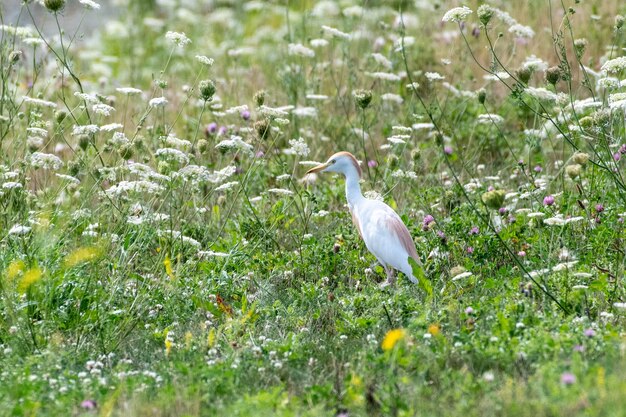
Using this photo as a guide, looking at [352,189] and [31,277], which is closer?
[31,277]

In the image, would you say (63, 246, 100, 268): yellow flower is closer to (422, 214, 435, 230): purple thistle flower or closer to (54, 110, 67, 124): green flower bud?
(54, 110, 67, 124): green flower bud

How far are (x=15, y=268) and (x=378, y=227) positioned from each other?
1.79m

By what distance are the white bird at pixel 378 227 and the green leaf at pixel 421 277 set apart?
2.1 inches

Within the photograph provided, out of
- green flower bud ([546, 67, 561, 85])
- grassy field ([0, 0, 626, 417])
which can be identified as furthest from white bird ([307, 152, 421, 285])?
green flower bud ([546, 67, 561, 85])

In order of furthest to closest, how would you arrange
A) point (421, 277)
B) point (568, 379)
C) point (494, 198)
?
1. point (421, 277)
2. point (494, 198)
3. point (568, 379)

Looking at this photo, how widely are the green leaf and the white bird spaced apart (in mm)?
54


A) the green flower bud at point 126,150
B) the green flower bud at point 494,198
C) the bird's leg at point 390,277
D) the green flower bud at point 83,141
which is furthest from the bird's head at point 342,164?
the green flower bud at point 494,198

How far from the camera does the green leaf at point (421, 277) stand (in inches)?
200

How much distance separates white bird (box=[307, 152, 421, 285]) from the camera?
530 cm

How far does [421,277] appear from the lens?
5.14m

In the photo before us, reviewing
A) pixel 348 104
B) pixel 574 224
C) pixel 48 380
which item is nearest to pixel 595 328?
pixel 574 224

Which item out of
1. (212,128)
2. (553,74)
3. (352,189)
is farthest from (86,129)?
(212,128)

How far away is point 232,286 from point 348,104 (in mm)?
3140

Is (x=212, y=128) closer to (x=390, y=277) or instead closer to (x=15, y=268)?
(x=390, y=277)
